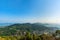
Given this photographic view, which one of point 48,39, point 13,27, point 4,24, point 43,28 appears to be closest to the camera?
point 48,39

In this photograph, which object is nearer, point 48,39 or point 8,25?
point 48,39

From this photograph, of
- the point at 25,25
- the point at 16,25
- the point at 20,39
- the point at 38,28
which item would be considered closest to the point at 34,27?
the point at 38,28

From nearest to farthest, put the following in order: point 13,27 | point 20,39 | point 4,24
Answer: point 20,39, point 4,24, point 13,27

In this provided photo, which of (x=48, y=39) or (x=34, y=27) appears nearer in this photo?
(x=48, y=39)

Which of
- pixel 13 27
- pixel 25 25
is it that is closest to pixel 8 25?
pixel 13 27

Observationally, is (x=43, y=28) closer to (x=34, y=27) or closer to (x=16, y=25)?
(x=34, y=27)

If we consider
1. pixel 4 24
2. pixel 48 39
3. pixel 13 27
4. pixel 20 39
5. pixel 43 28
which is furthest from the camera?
pixel 13 27

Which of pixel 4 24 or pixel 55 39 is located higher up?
pixel 4 24

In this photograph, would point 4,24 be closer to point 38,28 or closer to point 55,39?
point 38,28

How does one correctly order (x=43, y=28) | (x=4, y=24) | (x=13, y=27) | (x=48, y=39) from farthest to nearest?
(x=13, y=27) < (x=4, y=24) < (x=43, y=28) < (x=48, y=39)
